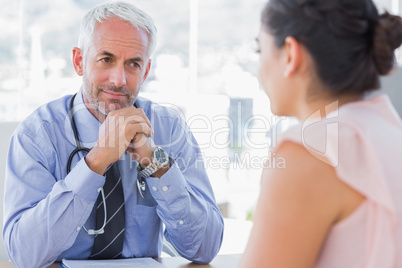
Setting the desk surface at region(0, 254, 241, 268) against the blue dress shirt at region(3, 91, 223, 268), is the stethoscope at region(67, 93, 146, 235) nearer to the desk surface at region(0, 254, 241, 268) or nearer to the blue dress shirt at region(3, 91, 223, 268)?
the blue dress shirt at region(3, 91, 223, 268)

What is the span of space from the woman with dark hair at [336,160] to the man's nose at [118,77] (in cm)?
90

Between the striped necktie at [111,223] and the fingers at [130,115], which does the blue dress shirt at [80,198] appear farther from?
the fingers at [130,115]

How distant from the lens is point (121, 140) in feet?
5.23

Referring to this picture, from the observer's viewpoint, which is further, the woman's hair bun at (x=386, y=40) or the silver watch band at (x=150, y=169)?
the silver watch band at (x=150, y=169)

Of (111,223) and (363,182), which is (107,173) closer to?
(111,223)

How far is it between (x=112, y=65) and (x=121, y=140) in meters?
0.31

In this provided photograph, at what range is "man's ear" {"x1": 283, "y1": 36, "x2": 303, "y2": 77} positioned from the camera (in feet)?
3.00

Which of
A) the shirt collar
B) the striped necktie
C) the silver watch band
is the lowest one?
the striped necktie

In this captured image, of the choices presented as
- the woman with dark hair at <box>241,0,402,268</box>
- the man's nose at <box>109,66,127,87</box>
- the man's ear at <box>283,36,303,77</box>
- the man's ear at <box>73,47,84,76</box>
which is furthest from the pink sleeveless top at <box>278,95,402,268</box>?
the man's ear at <box>73,47,84,76</box>

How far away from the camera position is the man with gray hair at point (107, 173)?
148 cm

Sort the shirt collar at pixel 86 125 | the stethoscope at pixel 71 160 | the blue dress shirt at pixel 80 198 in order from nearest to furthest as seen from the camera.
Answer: the blue dress shirt at pixel 80 198, the stethoscope at pixel 71 160, the shirt collar at pixel 86 125

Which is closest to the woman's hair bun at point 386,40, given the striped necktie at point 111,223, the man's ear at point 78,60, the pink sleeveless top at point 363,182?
the pink sleeveless top at point 363,182

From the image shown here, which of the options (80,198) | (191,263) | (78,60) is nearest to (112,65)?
(78,60)

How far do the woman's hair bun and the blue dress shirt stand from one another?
0.84 m
